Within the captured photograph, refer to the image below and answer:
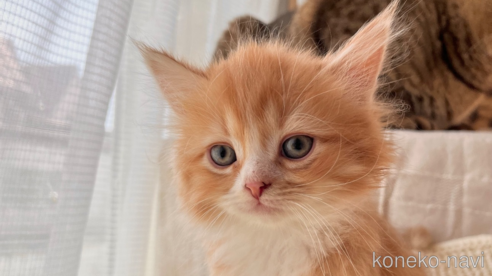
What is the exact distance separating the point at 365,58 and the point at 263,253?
49cm

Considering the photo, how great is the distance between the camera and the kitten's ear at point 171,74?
2.60 ft

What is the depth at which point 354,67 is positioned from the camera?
76 centimetres

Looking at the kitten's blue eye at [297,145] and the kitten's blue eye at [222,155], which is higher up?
the kitten's blue eye at [297,145]

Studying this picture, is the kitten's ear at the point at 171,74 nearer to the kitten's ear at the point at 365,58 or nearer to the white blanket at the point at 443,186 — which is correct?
the kitten's ear at the point at 365,58

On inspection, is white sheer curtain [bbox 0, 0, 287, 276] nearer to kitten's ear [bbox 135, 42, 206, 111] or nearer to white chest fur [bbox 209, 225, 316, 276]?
kitten's ear [bbox 135, 42, 206, 111]

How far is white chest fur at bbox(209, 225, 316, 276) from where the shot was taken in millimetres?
712

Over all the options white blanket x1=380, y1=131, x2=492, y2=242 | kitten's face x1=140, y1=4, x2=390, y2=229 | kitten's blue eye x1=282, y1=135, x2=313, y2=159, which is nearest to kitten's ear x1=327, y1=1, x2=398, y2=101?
kitten's face x1=140, y1=4, x2=390, y2=229

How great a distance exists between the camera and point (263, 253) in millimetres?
757

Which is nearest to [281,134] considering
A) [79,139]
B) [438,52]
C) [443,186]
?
[79,139]

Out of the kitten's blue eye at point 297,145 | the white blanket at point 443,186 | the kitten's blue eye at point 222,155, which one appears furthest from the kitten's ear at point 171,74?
the white blanket at point 443,186

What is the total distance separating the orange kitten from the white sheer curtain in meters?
0.14

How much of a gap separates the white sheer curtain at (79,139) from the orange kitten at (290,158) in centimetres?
14

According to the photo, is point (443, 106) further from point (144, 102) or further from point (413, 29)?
point (144, 102)

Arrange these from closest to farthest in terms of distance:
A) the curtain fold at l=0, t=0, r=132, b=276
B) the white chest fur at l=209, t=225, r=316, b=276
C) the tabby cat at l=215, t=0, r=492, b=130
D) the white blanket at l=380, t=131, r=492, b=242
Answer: the curtain fold at l=0, t=0, r=132, b=276
the white chest fur at l=209, t=225, r=316, b=276
the white blanket at l=380, t=131, r=492, b=242
the tabby cat at l=215, t=0, r=492, b=130
